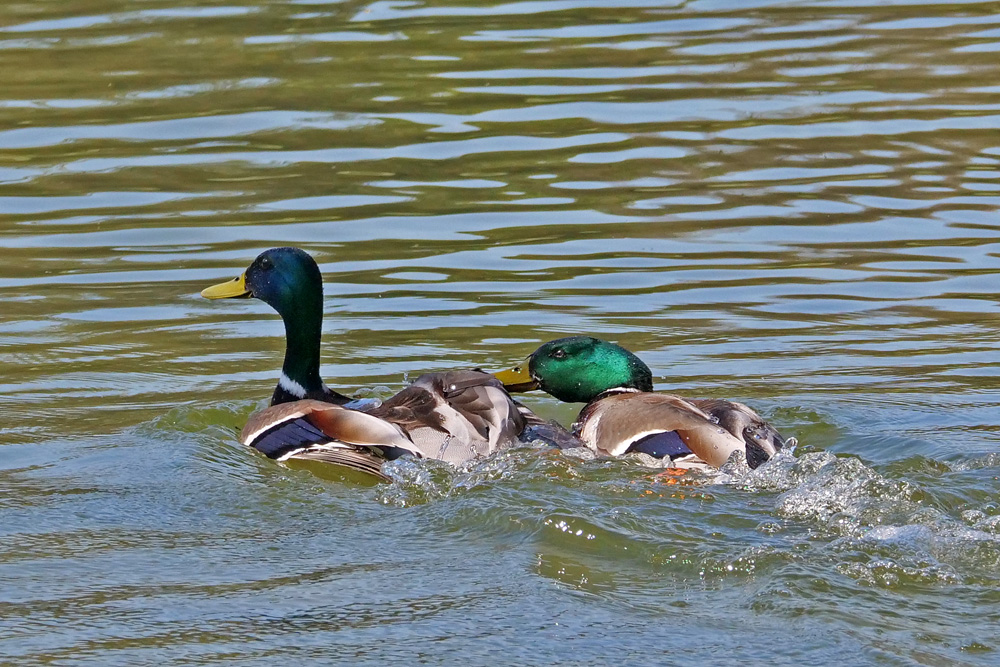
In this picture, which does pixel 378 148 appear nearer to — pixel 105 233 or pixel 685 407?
pixel 105 233

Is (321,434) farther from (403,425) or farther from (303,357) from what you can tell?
(303,357)

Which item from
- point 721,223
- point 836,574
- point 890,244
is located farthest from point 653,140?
point 836,574

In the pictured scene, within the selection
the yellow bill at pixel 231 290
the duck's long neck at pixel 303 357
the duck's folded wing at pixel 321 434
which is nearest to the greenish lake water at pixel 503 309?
the duck's folded wing at pixel 321 434

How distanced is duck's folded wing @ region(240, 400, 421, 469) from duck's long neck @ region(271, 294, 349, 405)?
0.53 m

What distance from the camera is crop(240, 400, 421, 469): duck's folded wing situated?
22.8ft

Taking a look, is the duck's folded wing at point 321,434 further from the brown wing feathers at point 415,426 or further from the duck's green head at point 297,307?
the duck's green head at point 297,307

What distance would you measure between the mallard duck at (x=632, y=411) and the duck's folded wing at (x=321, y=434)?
2.86 ft

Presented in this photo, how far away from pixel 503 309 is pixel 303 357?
1691 millimetres

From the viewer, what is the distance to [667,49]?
14.8m

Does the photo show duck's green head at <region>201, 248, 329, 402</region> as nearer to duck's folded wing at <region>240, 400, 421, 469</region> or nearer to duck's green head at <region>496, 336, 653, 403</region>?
duck's folded wing at <region>240, 400, 421, 469</region>

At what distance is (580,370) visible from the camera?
7.91 m

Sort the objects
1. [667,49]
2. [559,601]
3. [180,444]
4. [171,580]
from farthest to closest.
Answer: [667,49] → [180,444] → [171,580] → [559,601]

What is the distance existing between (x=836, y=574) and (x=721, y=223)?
18.7 ft

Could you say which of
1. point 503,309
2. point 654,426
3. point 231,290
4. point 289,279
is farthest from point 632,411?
point 503,309
